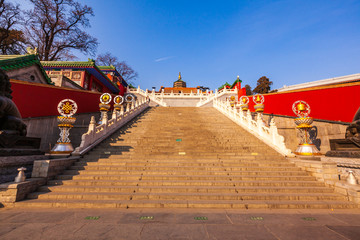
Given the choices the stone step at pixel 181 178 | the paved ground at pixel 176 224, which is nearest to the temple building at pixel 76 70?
the stone step at pixel 181 178

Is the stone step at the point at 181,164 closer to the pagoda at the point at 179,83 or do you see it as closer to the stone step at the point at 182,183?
the stone step at the point at 182,183

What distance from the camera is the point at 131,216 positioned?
3740mm

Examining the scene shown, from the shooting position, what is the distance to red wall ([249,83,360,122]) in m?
10.2

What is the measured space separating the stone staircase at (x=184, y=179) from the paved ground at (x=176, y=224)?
42 centimetres

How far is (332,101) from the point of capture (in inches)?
443

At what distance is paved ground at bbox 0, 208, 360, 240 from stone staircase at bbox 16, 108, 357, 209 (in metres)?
0.42

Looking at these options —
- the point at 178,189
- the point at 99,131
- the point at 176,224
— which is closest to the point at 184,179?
the point at 178,189

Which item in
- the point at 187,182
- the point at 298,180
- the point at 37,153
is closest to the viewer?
the point at 187,182

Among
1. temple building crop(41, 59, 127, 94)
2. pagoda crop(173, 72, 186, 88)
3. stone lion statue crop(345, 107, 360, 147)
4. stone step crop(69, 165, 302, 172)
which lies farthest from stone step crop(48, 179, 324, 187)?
pagoda crop(173, 72, 186, 88)

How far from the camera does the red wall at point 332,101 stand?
10.2m

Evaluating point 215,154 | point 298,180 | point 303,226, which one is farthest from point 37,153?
point 298,180

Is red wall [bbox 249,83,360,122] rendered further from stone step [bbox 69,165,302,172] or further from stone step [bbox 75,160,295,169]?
stone step [bbox 69,165,302,172]

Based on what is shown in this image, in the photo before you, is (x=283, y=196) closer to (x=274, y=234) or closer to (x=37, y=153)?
(x=274, y=234)

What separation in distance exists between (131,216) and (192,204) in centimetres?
162
